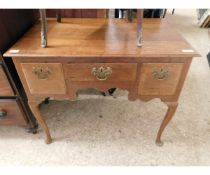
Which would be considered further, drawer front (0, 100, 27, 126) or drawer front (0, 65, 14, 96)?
drawer front (0, 100, 27, 126)

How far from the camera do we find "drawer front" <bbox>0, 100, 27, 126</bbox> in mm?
1036

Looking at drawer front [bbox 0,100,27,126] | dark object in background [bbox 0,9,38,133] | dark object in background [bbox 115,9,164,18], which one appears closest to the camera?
dark object in background [bbox 0,9,38,133]

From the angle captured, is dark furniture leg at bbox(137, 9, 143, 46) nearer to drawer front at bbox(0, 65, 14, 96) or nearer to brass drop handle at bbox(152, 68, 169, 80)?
brass drop handle at bbox(152, 68, 169, 80)

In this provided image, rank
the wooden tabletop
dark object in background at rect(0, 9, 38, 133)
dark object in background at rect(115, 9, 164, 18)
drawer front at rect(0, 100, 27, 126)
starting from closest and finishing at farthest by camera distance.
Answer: the wooden tabletop, dark object in background at rect(0, 9, 38, 133), drawer front at rect(0, 100, 27, 126), dark object in background at rect(115, 9, 164, 18)

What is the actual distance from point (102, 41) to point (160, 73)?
29 cm

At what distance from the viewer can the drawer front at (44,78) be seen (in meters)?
0.81

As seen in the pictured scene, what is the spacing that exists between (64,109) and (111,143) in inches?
18.4

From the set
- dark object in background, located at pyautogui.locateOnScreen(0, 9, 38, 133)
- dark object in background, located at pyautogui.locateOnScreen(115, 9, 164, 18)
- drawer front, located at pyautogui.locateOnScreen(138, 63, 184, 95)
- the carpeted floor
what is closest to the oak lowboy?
drawer front, located at pyautogui.locateOnScreen(138, 63, 184, 95)

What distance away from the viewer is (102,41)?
860mm

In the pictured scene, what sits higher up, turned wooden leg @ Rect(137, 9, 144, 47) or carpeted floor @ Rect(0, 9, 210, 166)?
turned wooden leg @ Rect(137, 9, 144, 47)

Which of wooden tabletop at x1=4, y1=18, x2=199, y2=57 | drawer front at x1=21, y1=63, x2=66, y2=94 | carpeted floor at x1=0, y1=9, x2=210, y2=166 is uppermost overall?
wooden tabletop at x1=4, y1=18, x2=199, y2=57

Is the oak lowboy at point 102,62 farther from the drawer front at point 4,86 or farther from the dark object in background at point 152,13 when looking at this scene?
the dark object in background at point 152,13

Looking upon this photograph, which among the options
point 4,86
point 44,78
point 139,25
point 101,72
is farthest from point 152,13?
point 4,86
